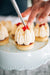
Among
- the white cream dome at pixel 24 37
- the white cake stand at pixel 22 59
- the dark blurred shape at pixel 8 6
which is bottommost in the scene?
the dark blurred shape at pixel 8 6

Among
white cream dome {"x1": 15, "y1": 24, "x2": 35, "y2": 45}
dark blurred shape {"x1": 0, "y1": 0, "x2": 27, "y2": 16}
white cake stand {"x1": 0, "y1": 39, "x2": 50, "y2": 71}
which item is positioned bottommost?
dark blurred shape {"x1": 0, "y1": 0, "x2": 27, "y2": 16}

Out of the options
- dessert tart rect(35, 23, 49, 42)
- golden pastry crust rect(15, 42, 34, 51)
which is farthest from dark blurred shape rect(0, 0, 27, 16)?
golden pastry crust rect(15, 42, 34, 51)

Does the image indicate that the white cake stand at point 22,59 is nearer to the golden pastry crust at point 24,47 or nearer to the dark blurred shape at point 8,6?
the golden pastry crust at point 24,47

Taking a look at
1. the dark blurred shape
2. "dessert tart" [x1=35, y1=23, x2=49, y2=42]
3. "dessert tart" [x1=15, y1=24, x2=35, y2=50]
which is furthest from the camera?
the dark blurred shape

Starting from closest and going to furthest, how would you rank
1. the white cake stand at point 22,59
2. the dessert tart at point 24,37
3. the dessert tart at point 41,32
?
1. the white cake stand at point 22,59
2. the dessert tart at point 24,37
3. the dessert tart at point 41,32

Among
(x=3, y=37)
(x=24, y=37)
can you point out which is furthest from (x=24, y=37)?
(x=3, y=37)

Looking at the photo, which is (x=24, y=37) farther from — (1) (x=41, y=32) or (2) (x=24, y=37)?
(1) (x=41, y=32)

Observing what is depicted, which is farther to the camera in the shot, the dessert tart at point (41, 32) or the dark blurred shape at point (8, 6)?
the dark blurred shape at point (8, 6)

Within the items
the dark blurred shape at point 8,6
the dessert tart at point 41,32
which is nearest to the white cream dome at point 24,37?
the dessert tart at point 41,32

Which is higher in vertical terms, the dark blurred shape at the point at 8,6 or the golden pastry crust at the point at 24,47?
the golden pastry crust at the point at 24,47

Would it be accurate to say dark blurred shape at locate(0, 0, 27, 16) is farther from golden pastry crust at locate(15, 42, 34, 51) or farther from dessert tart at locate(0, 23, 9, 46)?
golden pastry crust at locate(15, 42, 34, 51)

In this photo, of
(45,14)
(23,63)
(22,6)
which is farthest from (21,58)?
(22,6)
